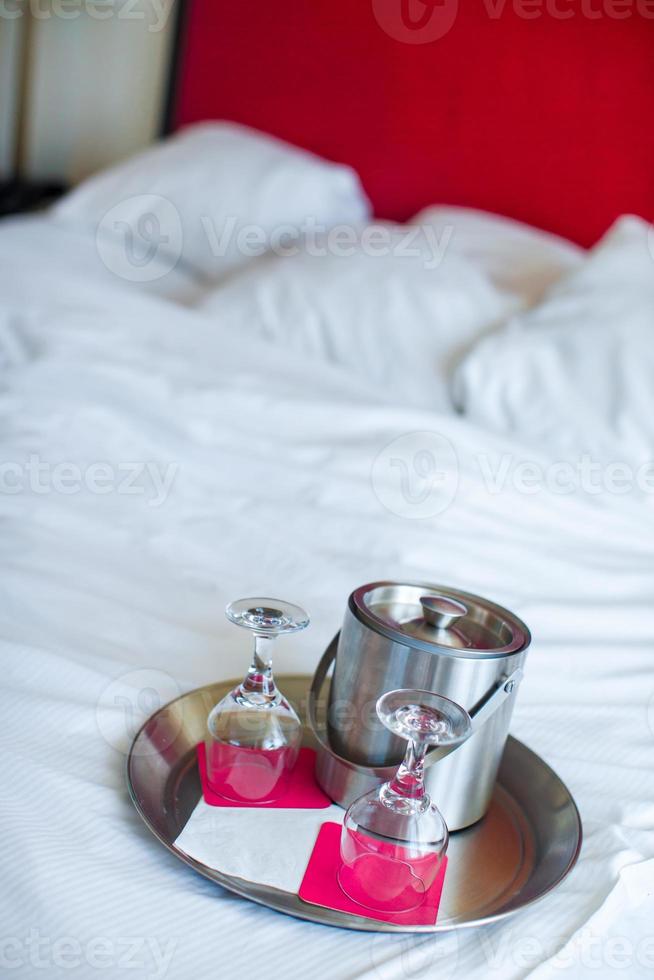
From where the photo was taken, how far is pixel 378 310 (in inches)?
68.2

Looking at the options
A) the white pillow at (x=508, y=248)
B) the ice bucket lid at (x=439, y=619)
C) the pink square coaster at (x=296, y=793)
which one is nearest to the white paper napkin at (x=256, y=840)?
the pink square coaster at (x=296, y=793)

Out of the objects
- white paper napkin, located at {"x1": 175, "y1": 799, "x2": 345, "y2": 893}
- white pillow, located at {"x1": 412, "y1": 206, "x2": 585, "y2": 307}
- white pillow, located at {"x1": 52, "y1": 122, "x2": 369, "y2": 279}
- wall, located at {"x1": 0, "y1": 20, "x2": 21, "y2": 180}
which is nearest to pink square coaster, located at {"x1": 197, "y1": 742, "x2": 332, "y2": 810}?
white paper napkin, located at {"x1": 175, "y1": 799, "x2": 345, "y2": 893}

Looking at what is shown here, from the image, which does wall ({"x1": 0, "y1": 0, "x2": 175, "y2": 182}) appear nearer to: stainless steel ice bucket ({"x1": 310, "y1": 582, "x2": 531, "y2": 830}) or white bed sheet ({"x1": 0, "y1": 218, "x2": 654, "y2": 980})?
white bed sheet ({"x1": 0, "y1": 218, "x2": 654, "y2": 980})

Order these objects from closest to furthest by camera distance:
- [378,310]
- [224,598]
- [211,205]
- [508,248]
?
1. [224,598]
2. [378,310]
3. [508,248]
4. [211,205]

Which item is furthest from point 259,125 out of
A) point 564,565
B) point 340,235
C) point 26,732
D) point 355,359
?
point 26,732

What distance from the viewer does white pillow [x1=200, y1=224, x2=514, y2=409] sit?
169cm

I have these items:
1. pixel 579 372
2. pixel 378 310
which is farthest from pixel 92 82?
pixel 579 372

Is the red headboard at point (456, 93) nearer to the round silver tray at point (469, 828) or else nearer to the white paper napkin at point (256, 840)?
the round silver tray at point (469, 828)

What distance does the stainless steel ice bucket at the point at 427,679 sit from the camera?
1.98 feet

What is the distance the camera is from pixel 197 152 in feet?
7.83

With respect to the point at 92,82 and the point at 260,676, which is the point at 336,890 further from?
the point at 92,82

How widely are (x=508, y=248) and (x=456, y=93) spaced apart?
61 cm

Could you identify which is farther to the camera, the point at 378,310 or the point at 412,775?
the point at 378,310

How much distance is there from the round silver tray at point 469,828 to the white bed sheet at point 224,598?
0.02m
